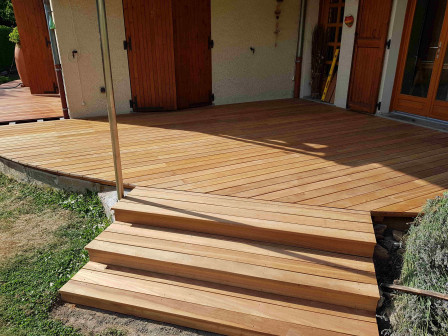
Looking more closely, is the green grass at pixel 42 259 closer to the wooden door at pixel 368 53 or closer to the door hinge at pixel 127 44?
the door hinge at pixel 127 44

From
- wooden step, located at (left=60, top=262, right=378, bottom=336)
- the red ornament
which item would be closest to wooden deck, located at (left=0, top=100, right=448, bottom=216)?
wooden step, located at (left=60, top=262, right=378, bottom=336)

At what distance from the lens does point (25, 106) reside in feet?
20.0

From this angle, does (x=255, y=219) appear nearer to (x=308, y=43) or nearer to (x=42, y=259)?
(x=42, y=259)

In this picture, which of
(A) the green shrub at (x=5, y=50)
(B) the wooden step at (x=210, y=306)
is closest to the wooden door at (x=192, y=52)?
(B) the wooden step at (x=210, y=306)

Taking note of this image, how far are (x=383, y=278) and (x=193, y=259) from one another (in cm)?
132

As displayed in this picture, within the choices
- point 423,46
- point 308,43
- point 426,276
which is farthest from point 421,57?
point 426,276

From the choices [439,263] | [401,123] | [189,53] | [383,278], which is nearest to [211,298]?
[383,278]

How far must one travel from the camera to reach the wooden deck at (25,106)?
5309mm

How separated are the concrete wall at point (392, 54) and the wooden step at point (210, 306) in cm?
407

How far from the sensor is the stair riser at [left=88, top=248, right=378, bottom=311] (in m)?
2.10

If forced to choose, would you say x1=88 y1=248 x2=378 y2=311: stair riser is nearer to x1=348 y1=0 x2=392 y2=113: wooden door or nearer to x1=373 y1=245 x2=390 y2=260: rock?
x1=373 y1=245 x2=390 y2=260: rock

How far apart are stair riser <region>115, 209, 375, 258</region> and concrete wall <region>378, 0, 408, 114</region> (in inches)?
146

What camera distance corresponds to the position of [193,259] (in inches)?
91.4

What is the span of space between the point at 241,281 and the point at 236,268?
88mm
